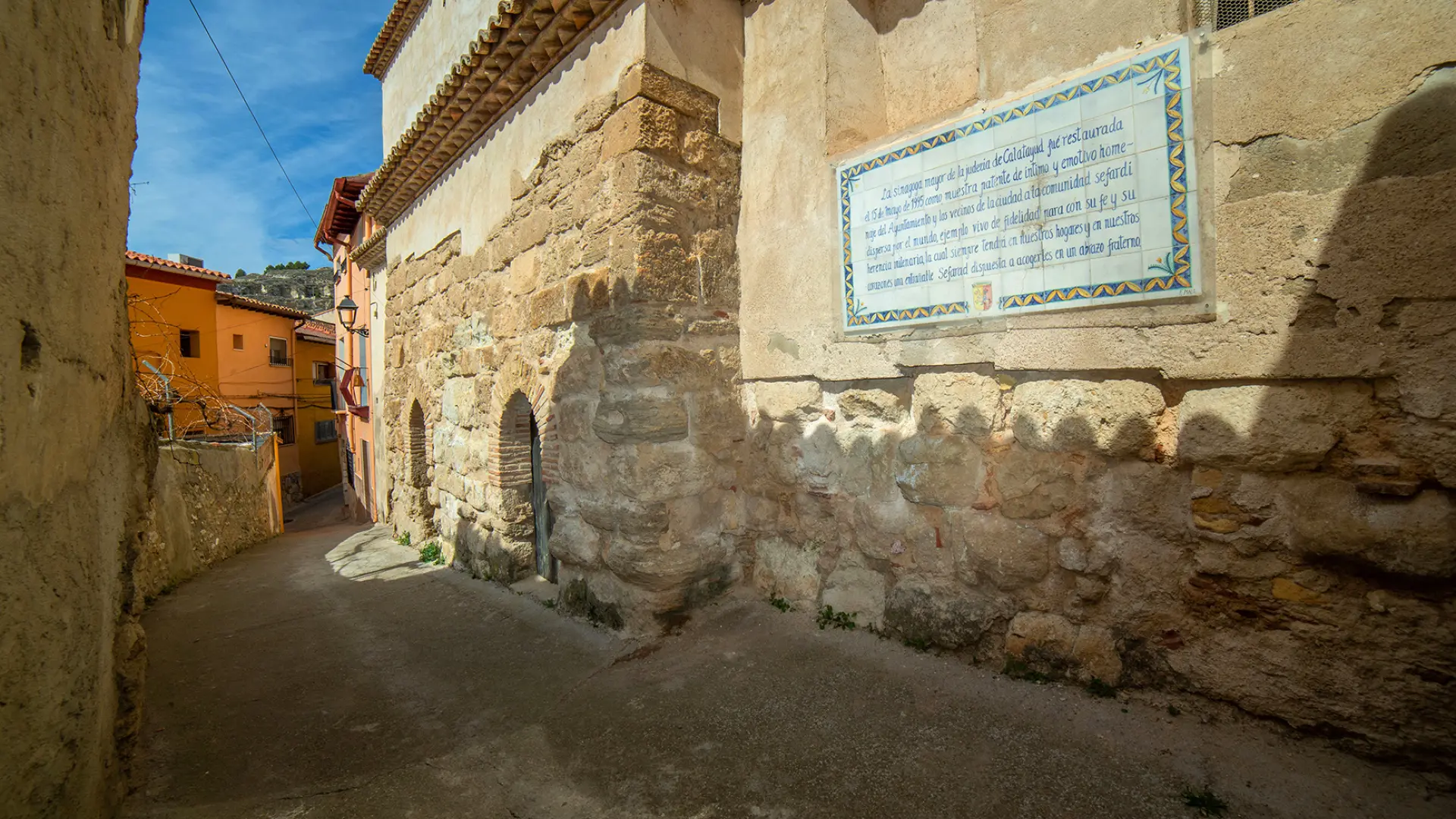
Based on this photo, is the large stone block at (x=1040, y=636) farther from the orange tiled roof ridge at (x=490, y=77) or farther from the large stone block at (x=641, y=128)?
the orange tiled roof ridge at (x=490, y=77)

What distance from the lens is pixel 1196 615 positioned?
2.29 metres

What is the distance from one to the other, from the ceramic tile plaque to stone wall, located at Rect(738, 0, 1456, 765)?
0.10 metres

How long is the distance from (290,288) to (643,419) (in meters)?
35.7

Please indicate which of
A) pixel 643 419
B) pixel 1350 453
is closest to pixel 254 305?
pixel 643 419

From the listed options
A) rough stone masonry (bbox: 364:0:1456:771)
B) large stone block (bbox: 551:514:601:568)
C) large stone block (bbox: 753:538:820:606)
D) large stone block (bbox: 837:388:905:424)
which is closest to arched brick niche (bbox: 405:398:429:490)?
rough stone masonry (bbox: 364:0:1456:771)

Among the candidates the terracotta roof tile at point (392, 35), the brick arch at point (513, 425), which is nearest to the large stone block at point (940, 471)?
the brick arch at point (513, 425)

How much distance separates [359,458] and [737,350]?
1347 centimetres

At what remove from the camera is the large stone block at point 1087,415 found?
7.70ft

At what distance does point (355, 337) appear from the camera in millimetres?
14406

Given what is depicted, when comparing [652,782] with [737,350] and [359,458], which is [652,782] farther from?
[359,458]

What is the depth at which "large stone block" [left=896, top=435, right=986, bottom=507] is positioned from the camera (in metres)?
2.80

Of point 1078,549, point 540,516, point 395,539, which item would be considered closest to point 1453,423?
point 1078,549

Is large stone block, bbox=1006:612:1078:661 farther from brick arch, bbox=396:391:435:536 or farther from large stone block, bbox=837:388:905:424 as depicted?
brick arch, bbox=396:391:435:536

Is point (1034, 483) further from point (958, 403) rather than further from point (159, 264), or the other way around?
point (159, 264)
